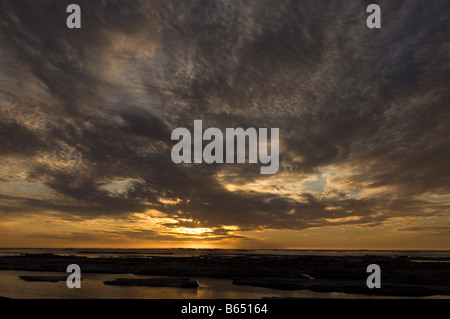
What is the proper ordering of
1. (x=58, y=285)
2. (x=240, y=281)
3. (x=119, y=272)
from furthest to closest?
1. (x=119, y=272)
2. (x=240, y=281)
3. (x=58, y=285)

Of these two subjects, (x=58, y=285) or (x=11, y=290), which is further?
(x=58, y=285)

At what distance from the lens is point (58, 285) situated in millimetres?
41094

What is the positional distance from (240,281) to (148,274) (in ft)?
55.9
